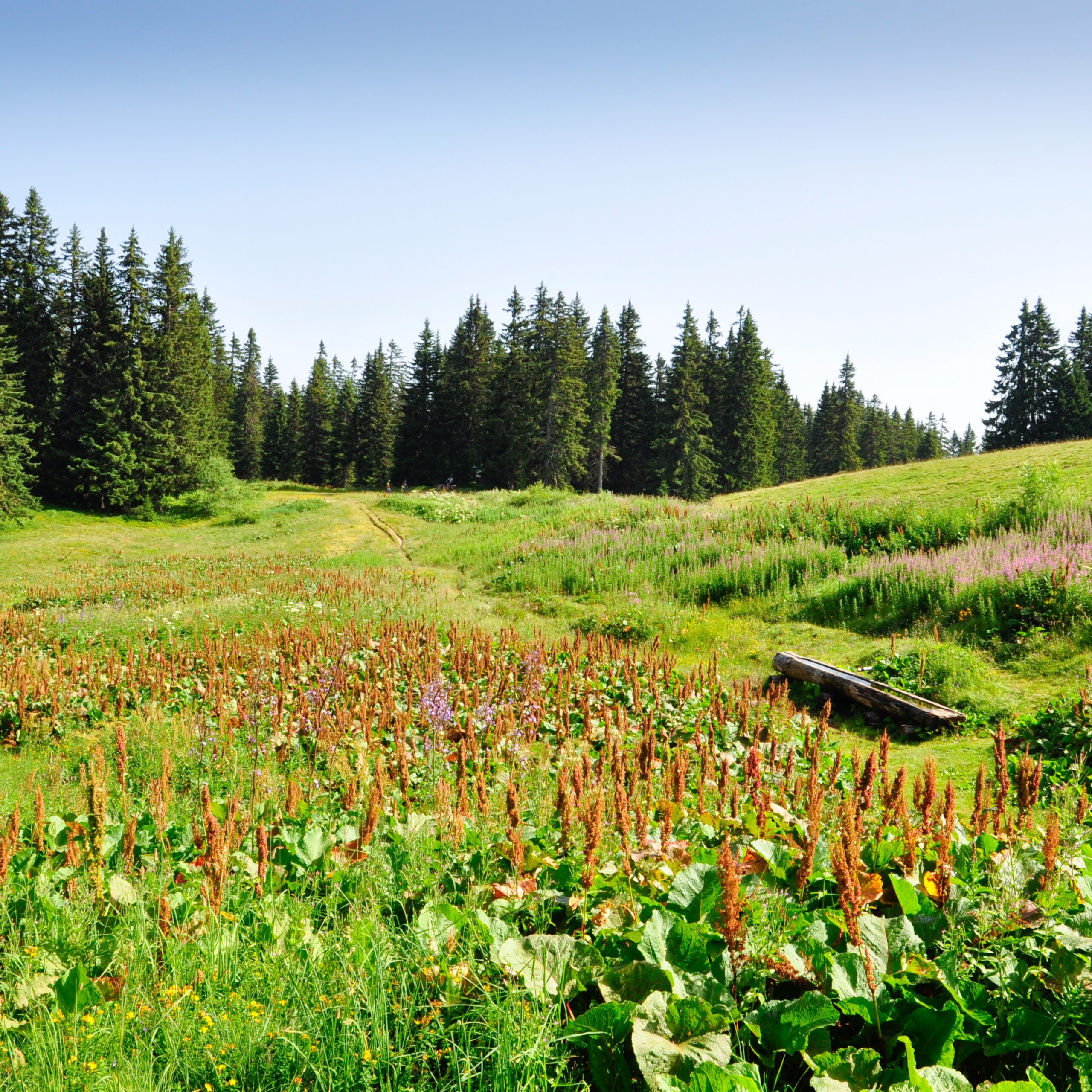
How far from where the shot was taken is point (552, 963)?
2.25 metres

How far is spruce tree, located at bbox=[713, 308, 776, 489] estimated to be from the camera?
171 feet

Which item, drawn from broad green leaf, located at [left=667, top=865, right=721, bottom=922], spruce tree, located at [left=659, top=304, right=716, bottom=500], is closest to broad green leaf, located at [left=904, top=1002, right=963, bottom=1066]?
broad green leaf, located at [left=667, top=865, right=721, bottom=922]

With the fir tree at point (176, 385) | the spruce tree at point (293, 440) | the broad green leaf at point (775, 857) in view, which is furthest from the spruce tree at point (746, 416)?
the broad green leaf at point (775, 857)

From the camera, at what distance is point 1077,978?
76.7 inches

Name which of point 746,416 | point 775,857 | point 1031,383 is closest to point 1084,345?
point 1031,383

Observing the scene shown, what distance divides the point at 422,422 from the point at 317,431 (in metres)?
12.7

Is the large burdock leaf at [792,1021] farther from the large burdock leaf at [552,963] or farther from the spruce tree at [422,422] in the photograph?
the spruce tree at [422,422]

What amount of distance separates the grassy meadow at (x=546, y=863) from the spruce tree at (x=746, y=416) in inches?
1717

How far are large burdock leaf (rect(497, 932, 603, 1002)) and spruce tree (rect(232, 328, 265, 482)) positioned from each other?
70.8m

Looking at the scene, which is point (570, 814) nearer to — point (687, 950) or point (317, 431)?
point (687, 950)

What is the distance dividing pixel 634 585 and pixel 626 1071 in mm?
12548

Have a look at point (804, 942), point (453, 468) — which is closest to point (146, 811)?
point (804, 942)

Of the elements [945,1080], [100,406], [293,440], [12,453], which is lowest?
[945,1080]

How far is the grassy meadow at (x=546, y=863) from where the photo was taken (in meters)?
1.98
